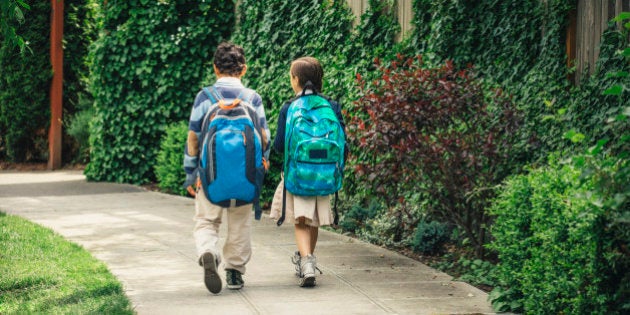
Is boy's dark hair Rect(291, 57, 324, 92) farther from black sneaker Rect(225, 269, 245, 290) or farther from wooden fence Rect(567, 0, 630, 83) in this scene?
wooden fence Rect(567, 0, 630, 83)

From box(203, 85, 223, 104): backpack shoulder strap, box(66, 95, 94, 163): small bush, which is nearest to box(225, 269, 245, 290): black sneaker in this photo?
box(203, 85, 223, 104): backpack shoulder strap

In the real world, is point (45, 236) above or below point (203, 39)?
below

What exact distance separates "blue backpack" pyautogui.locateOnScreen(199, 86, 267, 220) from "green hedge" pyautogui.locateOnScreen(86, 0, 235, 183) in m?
7.57

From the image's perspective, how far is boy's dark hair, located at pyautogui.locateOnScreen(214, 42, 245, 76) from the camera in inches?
239

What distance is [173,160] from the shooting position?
40.2 feet

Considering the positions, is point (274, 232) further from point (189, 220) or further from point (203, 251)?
point (203, 251)

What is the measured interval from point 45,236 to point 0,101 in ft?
31.5

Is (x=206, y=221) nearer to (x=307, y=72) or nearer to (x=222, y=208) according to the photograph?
(x=222, y=208)

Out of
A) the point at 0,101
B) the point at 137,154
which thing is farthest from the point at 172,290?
the point at 0,101

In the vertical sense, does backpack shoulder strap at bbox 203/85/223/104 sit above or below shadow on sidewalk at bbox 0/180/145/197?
above

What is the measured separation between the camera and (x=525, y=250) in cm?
543

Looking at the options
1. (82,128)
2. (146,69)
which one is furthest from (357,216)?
(82,128)

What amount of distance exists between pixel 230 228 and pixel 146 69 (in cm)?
765

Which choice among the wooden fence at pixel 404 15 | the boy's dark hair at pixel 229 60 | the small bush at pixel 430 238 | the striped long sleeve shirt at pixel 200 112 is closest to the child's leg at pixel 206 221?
the striped long sleeve shirt at pixel 200 112
